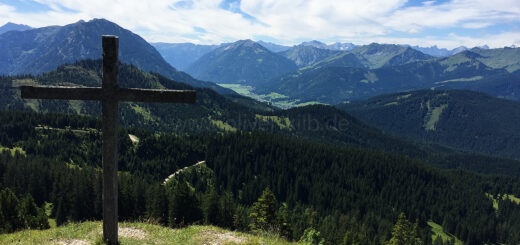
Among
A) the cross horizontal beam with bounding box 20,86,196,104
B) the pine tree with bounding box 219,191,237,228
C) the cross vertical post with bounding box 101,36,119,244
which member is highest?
the cross horizontal beam with bounding box 20,86,196,104

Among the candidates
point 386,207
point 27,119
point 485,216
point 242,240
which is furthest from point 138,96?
point 485,216

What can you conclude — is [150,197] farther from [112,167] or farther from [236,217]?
[112,167]

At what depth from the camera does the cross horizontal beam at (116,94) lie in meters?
14.0

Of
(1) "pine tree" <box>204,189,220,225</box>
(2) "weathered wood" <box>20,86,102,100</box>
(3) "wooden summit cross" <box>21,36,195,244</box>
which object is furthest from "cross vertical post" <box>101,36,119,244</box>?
(1) "pine tree" <box>204,189,220,225</box>

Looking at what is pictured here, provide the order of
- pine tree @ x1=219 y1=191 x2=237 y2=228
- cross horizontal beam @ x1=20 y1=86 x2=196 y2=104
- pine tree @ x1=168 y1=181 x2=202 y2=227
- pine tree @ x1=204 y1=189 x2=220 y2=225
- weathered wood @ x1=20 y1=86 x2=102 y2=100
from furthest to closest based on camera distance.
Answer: pine tree @ x1=219 y1=191 x2=237 y2=228 < pine tree @ x1=204 y1=189 x2=220 y2=225 < pine tree @ x1=168 y1=181 x2=202 y2=227 < weathered wood @ x1=20 y1=86 x2=102 y2=100 < cross horizontal beam @ x1=20 y1=86 x2=196 y2=104

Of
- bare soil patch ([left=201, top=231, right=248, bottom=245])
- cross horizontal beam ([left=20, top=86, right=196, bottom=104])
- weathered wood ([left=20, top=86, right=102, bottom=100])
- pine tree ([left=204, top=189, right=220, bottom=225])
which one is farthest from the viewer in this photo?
pine tree ([left=204, top=189, right=220, bottom=225])

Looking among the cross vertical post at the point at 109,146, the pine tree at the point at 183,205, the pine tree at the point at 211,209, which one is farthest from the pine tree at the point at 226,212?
the cross vertical post at the point at 109,146

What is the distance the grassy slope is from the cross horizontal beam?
24.7 feet

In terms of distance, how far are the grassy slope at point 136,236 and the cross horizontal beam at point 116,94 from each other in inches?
297

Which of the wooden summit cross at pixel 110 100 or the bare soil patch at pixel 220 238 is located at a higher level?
the wooden summit cross at pixel 110 100

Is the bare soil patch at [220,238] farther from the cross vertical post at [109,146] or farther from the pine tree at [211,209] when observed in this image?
the pine tree at [211,209]

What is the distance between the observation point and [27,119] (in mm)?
194375

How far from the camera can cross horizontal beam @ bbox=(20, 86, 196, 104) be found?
1404cm

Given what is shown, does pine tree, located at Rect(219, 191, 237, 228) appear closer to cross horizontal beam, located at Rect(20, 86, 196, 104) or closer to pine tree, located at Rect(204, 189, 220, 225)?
pine tree, located at Rect(204, 189, 220, 225)
